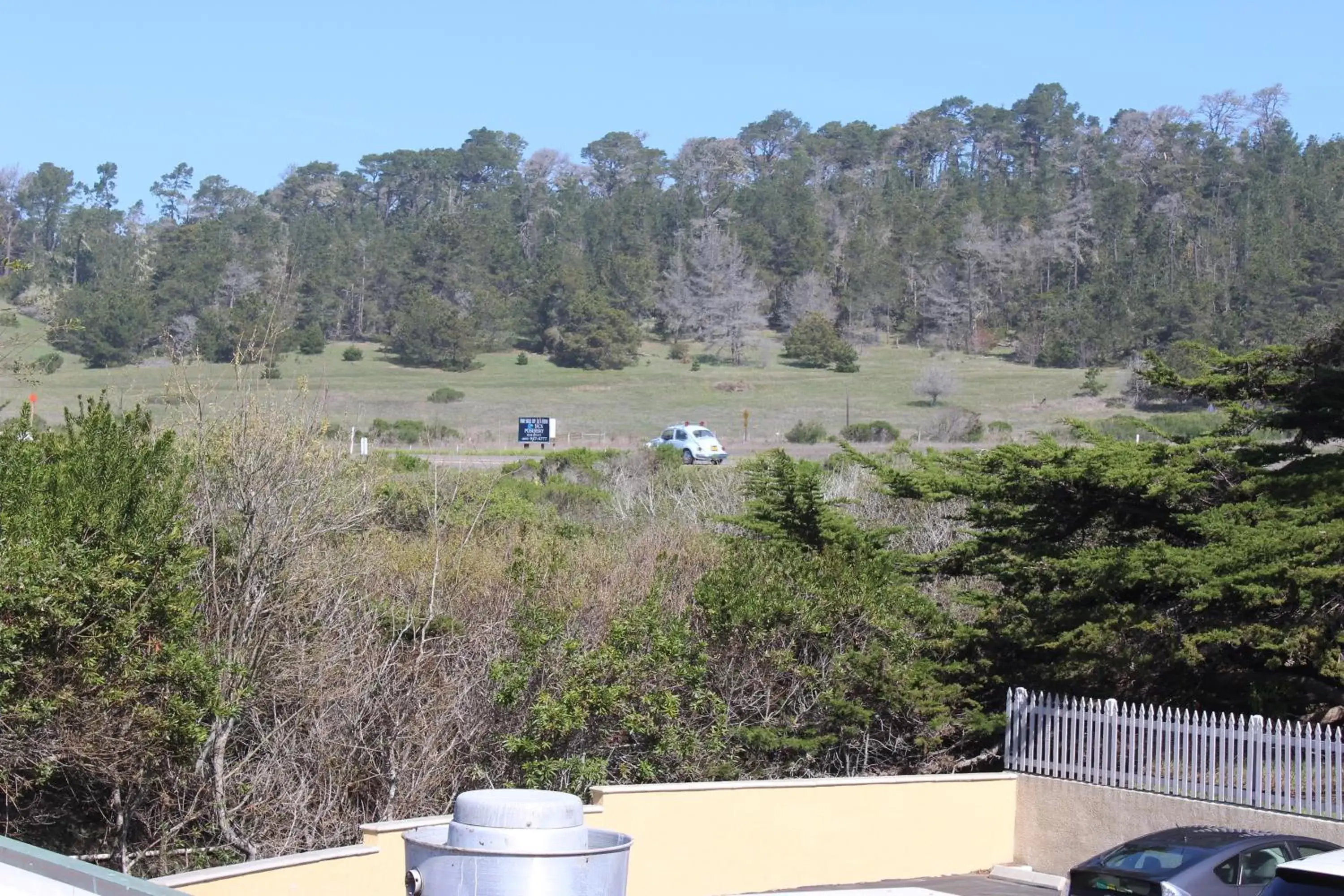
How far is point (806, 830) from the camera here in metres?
14.3

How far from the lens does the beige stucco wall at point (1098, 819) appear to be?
13.4 m

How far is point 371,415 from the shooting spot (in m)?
75.8

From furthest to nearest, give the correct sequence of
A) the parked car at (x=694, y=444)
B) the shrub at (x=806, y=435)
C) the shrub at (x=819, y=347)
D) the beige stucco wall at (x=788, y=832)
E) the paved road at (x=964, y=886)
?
the shrub at (x=819, y=347), the shrub at (x=806, y=435), the parked car at (x=694, y=444), the paved road at (x=964, y=886), the beige stucco wall at (x=788, y=832)

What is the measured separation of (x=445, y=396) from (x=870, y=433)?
89.5 ft

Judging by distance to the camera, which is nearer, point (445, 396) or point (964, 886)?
point (964, 886)

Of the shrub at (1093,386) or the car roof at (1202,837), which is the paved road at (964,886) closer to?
the car roof at (1202,837)

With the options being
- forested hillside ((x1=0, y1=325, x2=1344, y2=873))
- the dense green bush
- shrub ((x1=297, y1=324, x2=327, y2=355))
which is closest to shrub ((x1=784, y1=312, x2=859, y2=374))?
shrub ((x1=297, y1=324, x2=327, y2=355))

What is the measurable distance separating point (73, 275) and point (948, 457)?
108 meters

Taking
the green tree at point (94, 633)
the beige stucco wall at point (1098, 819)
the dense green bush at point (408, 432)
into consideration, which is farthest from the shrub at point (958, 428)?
the green tree at point (94, 633)

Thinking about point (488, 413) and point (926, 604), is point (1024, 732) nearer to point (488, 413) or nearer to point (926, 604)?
point (926, 604)

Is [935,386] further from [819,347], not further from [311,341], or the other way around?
[311,341]

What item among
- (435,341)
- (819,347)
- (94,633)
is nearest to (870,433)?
(819,347)

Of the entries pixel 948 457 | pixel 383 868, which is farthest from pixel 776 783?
pixel 948 457

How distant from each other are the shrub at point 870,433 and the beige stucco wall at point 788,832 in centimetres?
5032
